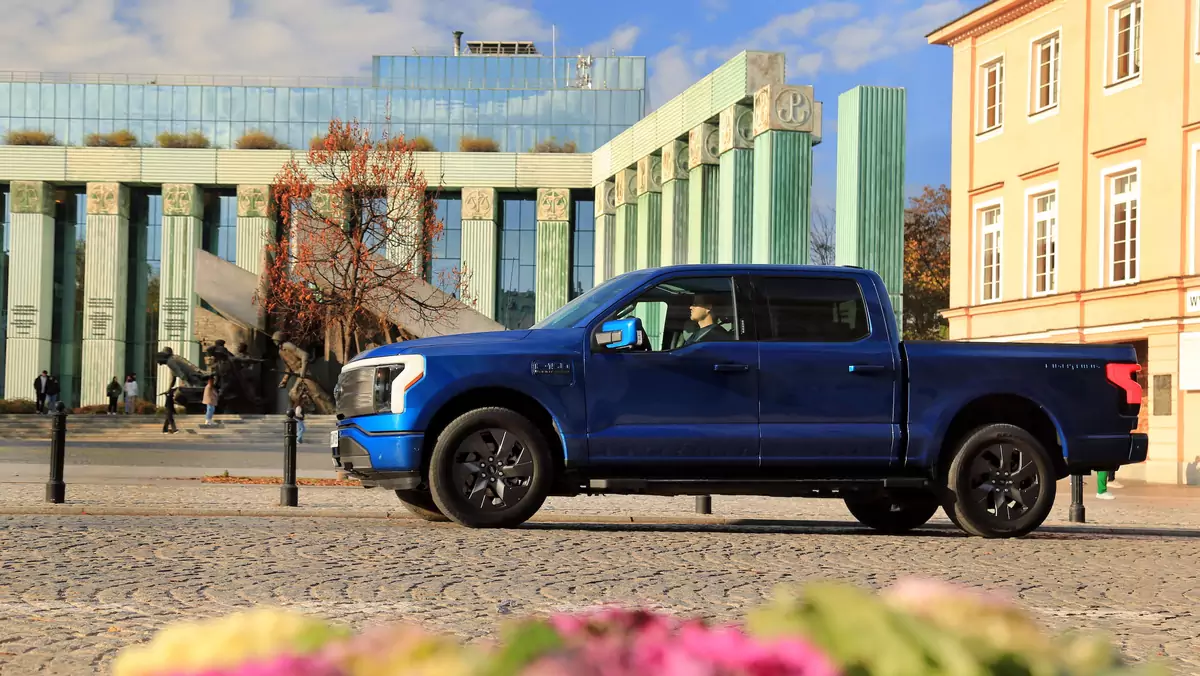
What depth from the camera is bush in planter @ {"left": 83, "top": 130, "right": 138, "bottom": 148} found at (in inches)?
2525

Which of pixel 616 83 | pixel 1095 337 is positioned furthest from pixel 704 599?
pixel 616 83

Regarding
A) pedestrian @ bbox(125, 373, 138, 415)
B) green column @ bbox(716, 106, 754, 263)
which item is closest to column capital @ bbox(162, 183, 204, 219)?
pedestrian @ bbox(125, 373, 138, 415)

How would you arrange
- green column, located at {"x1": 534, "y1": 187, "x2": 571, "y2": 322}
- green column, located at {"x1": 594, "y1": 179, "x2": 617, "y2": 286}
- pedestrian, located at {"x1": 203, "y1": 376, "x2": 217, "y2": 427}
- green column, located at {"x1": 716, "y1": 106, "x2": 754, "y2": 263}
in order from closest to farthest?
pedestrian, located at {"x1": 203, "y1": 376, "x2": 217, "y2": 427}, green column, located at {"x1": 716, "y1": 106, "x2": 754, "y2": 263}, green column, located at {"x1": 594, "y1": 179, "x2": 617, "y2": 286}, green column, located at {"x1": 534, "y1": 187, "x2": 571, "y2": 322}

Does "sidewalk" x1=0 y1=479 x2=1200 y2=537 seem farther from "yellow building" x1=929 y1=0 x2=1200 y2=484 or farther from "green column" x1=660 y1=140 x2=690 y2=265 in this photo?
"green column" x1=660 y1=140 x2=690 y2=265

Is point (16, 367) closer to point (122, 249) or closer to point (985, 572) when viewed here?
point (122, 249)

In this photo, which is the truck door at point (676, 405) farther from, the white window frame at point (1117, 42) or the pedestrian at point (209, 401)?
the pedestrian at point (209, 401)

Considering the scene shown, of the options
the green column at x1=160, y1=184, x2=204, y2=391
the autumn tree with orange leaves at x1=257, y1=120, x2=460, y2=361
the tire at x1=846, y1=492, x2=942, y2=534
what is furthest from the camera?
Result: the green column at x1=160, y1=184, x2=204, y2=391

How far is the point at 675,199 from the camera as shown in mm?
52875

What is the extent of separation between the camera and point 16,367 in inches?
2431

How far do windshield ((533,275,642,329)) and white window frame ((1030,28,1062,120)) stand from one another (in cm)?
2194

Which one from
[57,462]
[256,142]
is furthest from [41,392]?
[57,462]

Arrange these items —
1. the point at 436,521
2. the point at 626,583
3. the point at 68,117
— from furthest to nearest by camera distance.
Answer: the point at 68,117
the point at 436,521
the point at 626,583

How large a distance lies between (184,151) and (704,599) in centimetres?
6017

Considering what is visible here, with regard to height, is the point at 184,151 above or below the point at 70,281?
above
